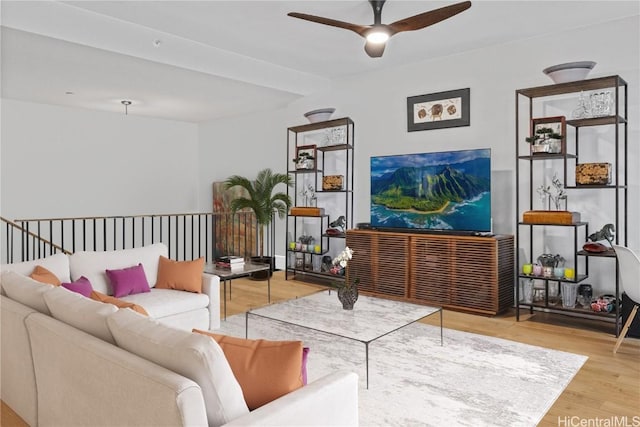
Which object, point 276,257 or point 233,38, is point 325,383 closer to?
point 233,38

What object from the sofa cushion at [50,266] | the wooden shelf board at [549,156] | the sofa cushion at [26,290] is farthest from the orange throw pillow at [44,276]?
the wooden shelf board at [549,156]

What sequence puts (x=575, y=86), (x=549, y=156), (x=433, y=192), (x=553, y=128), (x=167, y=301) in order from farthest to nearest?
1. (x=433, y=192)
2. (x=553, y=128)
3. (x=549, y=156)
4. (x=575, y=86)
5. (x=167, y=301)

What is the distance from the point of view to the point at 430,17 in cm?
319

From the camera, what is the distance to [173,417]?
140 cm

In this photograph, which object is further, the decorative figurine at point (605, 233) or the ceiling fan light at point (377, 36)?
the decorative figurine at point (605, 233)

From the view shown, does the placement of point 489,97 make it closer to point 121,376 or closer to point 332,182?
point 332,182

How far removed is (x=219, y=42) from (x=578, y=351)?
441 cm

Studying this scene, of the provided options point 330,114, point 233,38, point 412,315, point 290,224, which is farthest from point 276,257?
point 412,315

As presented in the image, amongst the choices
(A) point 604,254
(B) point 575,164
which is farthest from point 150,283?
(B) point 575,164

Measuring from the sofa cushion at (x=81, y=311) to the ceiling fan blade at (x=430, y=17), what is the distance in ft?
8.63

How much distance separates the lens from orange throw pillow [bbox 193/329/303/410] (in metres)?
1.60

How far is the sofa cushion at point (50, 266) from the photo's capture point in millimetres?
3219

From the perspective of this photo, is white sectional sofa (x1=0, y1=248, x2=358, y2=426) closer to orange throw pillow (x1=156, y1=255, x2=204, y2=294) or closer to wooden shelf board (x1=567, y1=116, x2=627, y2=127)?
orange throw pillow (x1=156, y1=255, x2=204, y2=294)

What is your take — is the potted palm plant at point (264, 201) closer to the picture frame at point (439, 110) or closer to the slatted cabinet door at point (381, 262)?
the slatted cabinet door at point (381, 262)
